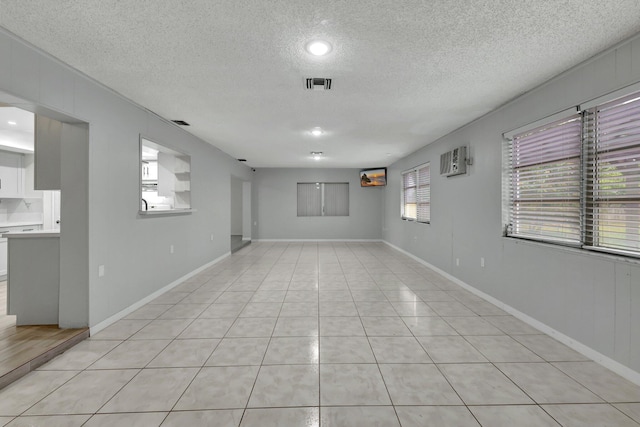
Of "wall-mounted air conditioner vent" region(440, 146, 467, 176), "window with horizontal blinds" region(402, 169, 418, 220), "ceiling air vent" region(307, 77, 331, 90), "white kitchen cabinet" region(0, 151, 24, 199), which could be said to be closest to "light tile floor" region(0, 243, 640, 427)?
"wall-mounted air conditioner vent" region(440, 146, 467, 176)

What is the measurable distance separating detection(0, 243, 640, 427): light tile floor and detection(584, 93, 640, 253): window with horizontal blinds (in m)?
1.08

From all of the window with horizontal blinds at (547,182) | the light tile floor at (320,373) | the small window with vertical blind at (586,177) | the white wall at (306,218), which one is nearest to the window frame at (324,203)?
the white wall at (306,218)

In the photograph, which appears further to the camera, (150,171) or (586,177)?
(150,171)

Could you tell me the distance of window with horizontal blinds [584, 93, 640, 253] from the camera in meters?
2.11

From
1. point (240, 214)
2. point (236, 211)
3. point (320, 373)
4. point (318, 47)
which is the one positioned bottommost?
point (320, 373)

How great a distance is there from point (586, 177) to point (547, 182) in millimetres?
474

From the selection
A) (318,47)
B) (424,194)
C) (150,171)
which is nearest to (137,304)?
(318,47)

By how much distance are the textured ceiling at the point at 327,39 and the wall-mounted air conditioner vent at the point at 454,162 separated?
757 mm

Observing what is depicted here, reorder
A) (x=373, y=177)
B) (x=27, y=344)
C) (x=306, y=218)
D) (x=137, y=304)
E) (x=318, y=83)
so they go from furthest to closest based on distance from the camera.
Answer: (x=306, y=218), (x=373, y=177), (x=137, y=304), (x=318, y=83), (x=27, y=344)

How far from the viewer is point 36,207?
214 inches

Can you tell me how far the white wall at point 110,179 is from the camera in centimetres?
226

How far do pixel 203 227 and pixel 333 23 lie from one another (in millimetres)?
4632

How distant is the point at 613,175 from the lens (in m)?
Answer: 2.25

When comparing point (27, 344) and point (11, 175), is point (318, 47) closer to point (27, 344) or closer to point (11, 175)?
point (27, 344)
